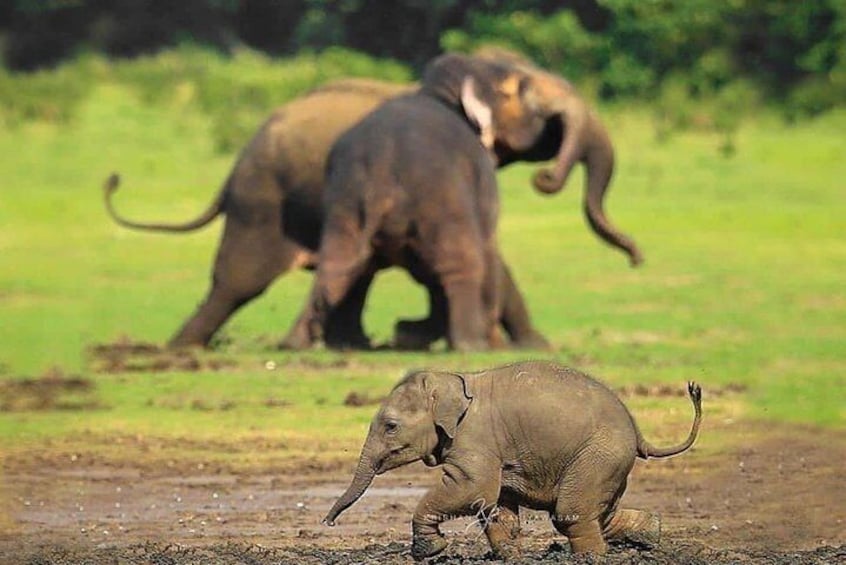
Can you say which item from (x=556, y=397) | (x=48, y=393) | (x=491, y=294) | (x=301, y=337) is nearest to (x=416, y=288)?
(x=301, y=337)

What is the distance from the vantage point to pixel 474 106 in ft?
56.8

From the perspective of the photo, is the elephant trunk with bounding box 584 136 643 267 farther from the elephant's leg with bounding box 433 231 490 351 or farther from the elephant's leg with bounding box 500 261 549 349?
the elephant's leg with bounding box 433 231 490 351

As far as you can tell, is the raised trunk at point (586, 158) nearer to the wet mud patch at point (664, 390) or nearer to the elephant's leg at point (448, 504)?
the wet mud patch at point (664, 390)

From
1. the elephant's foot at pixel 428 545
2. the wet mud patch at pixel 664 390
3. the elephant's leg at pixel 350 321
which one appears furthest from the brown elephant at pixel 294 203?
the elephant's foot at pixel 428 545

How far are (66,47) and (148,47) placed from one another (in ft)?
4.79

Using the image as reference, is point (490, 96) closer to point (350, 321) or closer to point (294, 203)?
point (294, 203)

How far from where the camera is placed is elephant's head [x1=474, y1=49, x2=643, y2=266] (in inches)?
695

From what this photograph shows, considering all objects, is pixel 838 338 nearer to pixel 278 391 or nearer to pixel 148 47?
pixel 278 391

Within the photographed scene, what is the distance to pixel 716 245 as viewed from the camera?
2386cm

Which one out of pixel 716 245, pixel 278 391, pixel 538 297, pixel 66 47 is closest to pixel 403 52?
pixel 716 245

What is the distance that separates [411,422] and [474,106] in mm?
9000

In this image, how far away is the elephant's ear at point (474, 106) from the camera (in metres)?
17.3

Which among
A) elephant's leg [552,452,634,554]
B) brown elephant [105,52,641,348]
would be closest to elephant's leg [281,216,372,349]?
brown elephant [105,52,641,348]

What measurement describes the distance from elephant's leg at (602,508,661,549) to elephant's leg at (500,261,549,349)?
7.84m
